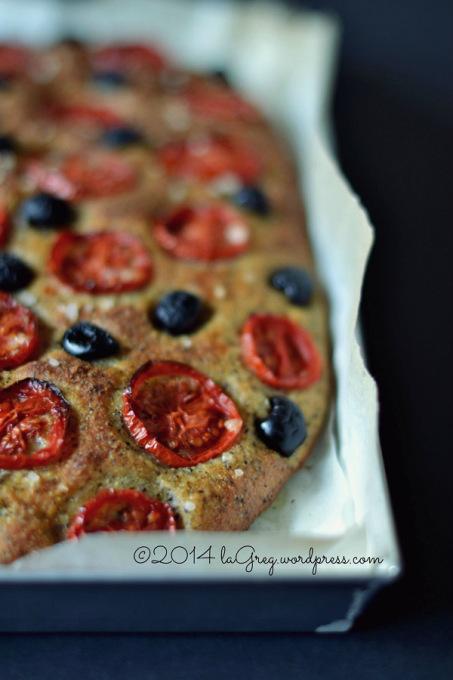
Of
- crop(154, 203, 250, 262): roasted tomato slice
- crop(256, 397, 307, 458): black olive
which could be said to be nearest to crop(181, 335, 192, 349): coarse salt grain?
crop(256, 397, 307, 458): black olive

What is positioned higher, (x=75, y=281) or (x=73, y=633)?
(x=75, y=281)

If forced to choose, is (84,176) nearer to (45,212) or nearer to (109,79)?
(45,212)

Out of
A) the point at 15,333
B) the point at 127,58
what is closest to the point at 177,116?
the point at 127,58

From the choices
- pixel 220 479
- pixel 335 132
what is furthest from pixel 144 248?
pixel 335 132

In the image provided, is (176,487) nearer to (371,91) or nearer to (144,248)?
(144,248)

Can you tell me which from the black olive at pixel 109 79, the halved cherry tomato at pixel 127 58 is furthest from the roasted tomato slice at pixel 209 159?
the halved cherry tomato at pixel 127 58

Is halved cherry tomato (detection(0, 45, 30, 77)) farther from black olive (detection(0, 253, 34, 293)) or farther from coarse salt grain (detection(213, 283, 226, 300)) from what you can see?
coarse salt grain (detection(213, 283, 226, 300))

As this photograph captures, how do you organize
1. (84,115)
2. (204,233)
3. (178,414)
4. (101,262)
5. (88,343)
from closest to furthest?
(178,414) < (88,343) < (101,262) < (204,233) < (84,115)
